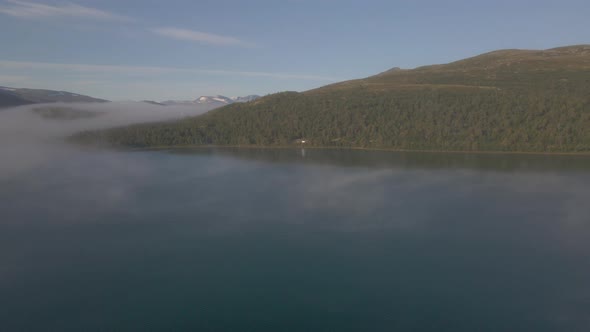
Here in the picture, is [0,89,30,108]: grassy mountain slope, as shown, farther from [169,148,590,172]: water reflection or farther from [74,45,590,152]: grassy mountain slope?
[169,148,590,172]: water reflection

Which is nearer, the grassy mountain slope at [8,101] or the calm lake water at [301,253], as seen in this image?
the calm lake water at [301,253]

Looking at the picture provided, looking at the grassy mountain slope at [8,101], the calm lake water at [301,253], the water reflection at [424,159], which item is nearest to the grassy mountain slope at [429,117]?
the water reflection at [424,159]

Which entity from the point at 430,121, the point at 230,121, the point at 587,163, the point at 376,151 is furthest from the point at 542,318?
the point at 230,121

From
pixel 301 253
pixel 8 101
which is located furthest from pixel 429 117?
pixel 8 101

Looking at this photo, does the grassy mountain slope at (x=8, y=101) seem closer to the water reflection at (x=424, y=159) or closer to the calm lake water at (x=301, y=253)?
the water reflection at (x=424, y=159)

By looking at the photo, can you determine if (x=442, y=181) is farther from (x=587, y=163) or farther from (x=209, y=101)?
(x=209, y=101)

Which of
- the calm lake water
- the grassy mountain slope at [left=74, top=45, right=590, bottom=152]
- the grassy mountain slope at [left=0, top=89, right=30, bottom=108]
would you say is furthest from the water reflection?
the grassy mountain slope at [left=0, top=89, right=30, bottom=108]
